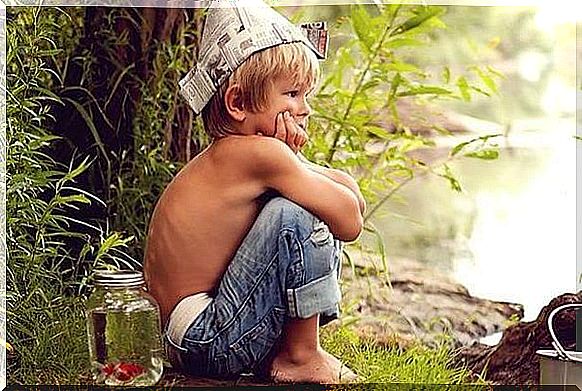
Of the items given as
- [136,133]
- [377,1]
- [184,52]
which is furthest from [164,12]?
[377,1]

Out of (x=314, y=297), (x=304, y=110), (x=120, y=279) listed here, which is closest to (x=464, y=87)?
(x=304, y=110)

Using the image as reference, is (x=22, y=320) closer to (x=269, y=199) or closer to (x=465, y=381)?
(x=269, y=199)

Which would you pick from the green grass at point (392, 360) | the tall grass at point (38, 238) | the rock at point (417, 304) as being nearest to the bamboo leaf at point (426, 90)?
the rock at point (417, 304)

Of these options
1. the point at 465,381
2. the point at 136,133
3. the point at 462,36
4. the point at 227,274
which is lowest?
the point at 465,381

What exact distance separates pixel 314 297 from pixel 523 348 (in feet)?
0.94

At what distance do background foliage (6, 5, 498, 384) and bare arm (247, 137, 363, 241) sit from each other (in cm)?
16

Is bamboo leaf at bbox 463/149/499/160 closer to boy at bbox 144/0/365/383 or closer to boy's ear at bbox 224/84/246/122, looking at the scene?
boy at bbox 144/0/365/383

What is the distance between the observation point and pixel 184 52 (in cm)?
136

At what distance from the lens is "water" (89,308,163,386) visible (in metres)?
1.20

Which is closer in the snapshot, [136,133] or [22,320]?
[22,320]

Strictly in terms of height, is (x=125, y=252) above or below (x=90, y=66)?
below

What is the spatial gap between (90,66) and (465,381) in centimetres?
61

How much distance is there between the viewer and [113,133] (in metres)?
1.35

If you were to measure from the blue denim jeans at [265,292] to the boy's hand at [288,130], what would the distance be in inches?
2.8
